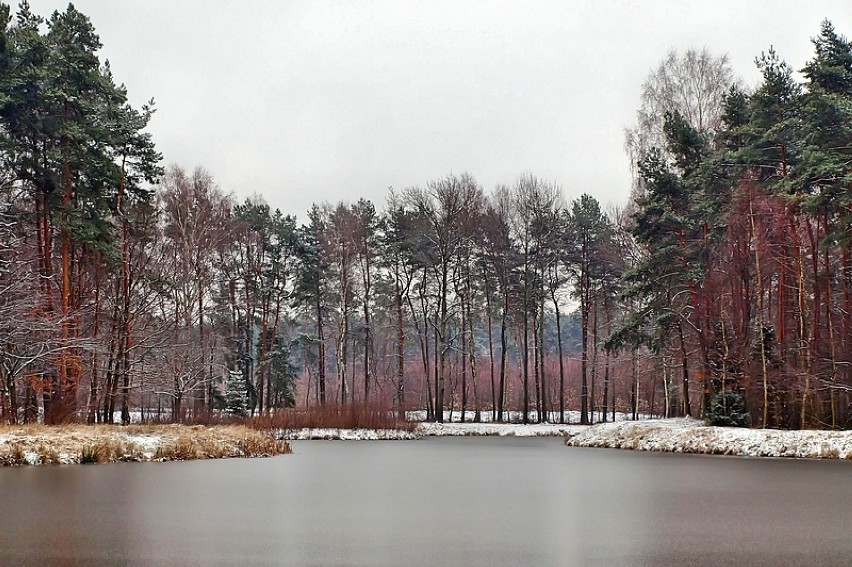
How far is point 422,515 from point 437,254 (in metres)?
34.8

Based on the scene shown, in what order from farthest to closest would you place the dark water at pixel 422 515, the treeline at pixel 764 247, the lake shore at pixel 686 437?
1. the treeline at pixel 764 247
2. the lake shore at pixel 686 437
3. the dark water at pixel 422 515

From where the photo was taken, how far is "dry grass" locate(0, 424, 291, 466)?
661 inches

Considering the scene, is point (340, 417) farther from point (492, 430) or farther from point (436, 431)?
point (492, 430)

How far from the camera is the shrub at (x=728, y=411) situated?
85.6ft

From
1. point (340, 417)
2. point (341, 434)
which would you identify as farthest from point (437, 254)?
point (341, 434)

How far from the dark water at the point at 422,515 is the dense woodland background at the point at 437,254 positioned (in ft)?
28.3

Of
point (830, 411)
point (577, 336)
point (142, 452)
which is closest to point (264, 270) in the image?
point (142, 452)

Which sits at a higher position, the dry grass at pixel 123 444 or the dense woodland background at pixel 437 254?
the dense woodland background at pixel 437 254

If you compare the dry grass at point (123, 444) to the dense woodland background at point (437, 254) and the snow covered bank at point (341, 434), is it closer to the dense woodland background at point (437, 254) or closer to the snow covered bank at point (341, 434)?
the dense woodland background at point (437, 254)

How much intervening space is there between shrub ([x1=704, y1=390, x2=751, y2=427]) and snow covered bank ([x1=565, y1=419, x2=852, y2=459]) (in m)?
0.60

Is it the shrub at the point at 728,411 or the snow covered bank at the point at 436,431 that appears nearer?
the shrub at the point at 728,411

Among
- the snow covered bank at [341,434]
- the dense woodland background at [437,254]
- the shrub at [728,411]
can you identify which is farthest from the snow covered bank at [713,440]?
the snow covered bank at [341,434]

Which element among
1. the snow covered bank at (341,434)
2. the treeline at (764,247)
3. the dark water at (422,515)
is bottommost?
→ the snow covered bank at (341,434)

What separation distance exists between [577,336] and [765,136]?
231 feet
